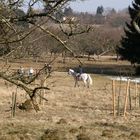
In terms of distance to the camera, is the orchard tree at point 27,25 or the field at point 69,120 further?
the field at point 69,120

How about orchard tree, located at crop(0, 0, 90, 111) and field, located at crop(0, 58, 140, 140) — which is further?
field, located at crop(0, 58, 140, 140)

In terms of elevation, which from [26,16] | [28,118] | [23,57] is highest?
[26,16]

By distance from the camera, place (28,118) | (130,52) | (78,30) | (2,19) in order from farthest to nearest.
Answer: (130,52) < (28,118) < (78,30) < (2,19)

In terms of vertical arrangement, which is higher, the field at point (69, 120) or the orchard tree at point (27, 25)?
the orchard tree at point (27, 25)

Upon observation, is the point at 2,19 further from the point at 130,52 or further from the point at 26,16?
the point at 130,52

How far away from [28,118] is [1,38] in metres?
11.1

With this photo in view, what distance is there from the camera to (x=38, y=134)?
45.5ft

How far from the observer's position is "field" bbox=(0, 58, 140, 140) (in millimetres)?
13914

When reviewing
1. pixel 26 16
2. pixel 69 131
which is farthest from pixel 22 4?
pixel 69 131

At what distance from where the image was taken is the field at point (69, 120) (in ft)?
45.6

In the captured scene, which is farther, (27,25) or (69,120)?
(69,120)

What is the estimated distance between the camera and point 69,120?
67.0 ft

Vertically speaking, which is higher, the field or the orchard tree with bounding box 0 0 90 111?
the orchard tree with bounding box 0 0 90 111

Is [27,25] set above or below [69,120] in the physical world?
above
